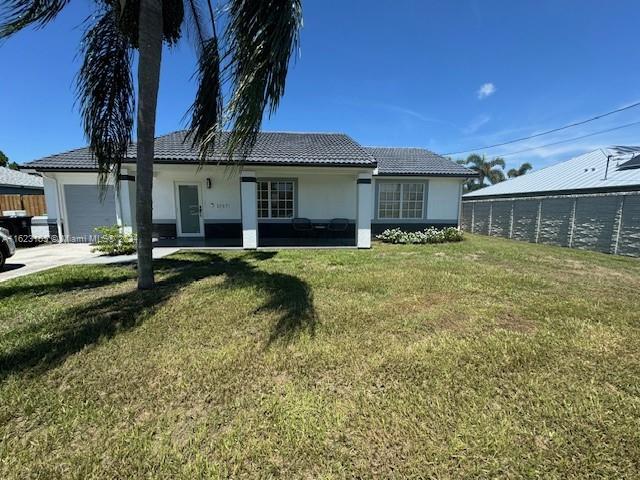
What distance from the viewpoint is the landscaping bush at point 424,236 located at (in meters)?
13.0

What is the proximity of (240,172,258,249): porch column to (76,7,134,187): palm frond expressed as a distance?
4024 millimetres

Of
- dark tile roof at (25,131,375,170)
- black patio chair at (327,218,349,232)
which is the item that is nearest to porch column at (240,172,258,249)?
dark tile roof at (25,131,375,170)

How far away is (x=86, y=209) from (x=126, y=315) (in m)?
10.7

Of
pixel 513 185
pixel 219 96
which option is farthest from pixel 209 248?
pixel 513 185

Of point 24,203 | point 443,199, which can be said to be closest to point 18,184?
point 24,203

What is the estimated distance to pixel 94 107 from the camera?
20.0 feet

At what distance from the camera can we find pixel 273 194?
1309 centimetres

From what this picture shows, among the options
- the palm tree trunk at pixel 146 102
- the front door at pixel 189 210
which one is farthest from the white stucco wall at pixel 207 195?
the palm tree trunk at pixel 146 102

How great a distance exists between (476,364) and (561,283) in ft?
15.9

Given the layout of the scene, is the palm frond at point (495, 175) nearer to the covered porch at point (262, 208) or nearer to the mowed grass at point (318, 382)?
the covered porch at point (262, 208)

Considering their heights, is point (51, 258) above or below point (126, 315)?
above

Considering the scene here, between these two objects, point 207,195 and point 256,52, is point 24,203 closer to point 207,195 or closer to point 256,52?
point 207,195

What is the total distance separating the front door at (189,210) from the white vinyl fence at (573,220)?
631 inches

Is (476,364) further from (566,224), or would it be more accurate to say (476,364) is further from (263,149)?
(566,224)
